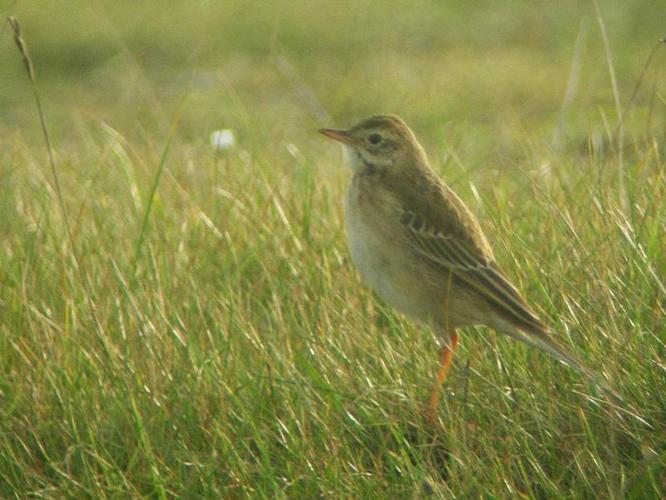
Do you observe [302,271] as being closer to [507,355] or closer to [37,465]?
[507,355]

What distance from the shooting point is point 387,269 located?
17.4 ft

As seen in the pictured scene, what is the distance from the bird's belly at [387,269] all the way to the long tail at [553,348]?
0.39 metres

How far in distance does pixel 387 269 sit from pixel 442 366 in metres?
0.57

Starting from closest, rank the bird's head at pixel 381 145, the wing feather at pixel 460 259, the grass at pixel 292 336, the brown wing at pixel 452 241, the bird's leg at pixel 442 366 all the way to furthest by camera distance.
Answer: the grass at pixel 292 336, the bird's leg at pixel 442 366, the wing feather at pixel 460 259, the brown wing at pixel 452 241, the bird's head at pixel 381 145

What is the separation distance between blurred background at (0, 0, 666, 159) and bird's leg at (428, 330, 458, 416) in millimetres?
3654

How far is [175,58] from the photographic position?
1313cm

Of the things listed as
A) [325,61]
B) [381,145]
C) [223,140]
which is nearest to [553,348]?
[381,145]

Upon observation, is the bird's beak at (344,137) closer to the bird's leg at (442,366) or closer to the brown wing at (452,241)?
the brown wing at (452,241)

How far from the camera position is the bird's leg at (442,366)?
4.57 meters

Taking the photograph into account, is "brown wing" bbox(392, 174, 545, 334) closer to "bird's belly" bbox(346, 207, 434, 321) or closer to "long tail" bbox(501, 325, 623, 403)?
"bird's belly" bbox(346, 207, 434, 321)

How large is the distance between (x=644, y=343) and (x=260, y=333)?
1.59 metres

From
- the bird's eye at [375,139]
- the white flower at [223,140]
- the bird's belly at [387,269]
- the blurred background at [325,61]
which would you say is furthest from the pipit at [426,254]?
the blurred background at [325,61]

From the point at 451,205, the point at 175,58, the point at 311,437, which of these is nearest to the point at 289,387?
the point at 311,437

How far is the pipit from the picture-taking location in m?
5.14
